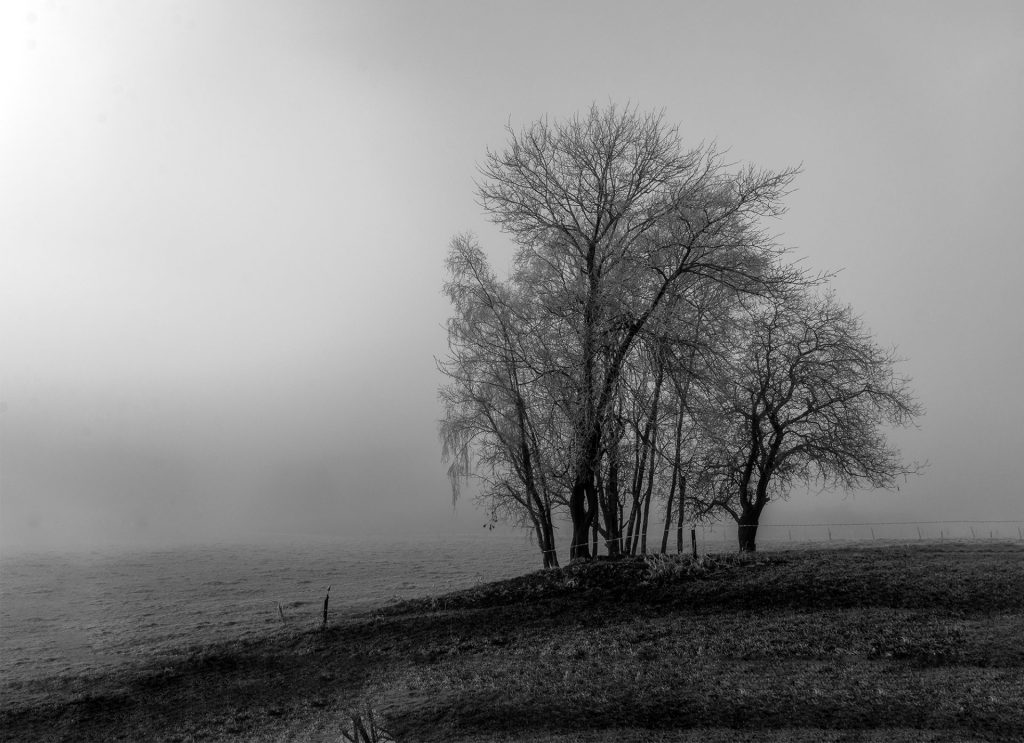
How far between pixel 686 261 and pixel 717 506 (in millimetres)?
12257

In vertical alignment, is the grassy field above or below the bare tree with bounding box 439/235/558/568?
below

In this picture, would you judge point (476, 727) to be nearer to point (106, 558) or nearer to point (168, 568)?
point (168, 568)

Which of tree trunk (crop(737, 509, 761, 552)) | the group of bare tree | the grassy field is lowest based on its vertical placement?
the grassy field

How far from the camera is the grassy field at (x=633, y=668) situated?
32.9 feet

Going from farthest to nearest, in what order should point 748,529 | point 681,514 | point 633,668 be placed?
1. point 748,529
2. point 681,514
3. point 633,668

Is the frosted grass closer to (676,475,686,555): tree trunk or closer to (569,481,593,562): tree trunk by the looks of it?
(569,481,593,562): tree trunk

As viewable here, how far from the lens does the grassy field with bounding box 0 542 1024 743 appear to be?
1003 cm

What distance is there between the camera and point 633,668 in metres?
12.5

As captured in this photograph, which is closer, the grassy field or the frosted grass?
the grassy field

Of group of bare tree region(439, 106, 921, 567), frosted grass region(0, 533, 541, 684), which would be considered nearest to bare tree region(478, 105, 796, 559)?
group of bare tree region(439, 106, 921, 567)

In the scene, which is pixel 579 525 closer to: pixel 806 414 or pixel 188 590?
pixel 806 414

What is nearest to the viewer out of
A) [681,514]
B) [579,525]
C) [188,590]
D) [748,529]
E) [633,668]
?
[633,668]

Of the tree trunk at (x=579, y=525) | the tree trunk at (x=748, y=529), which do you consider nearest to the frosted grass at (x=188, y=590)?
the tree trunk at (x=579, y=525)

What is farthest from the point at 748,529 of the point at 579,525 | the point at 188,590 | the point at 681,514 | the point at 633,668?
the point at 188,590
